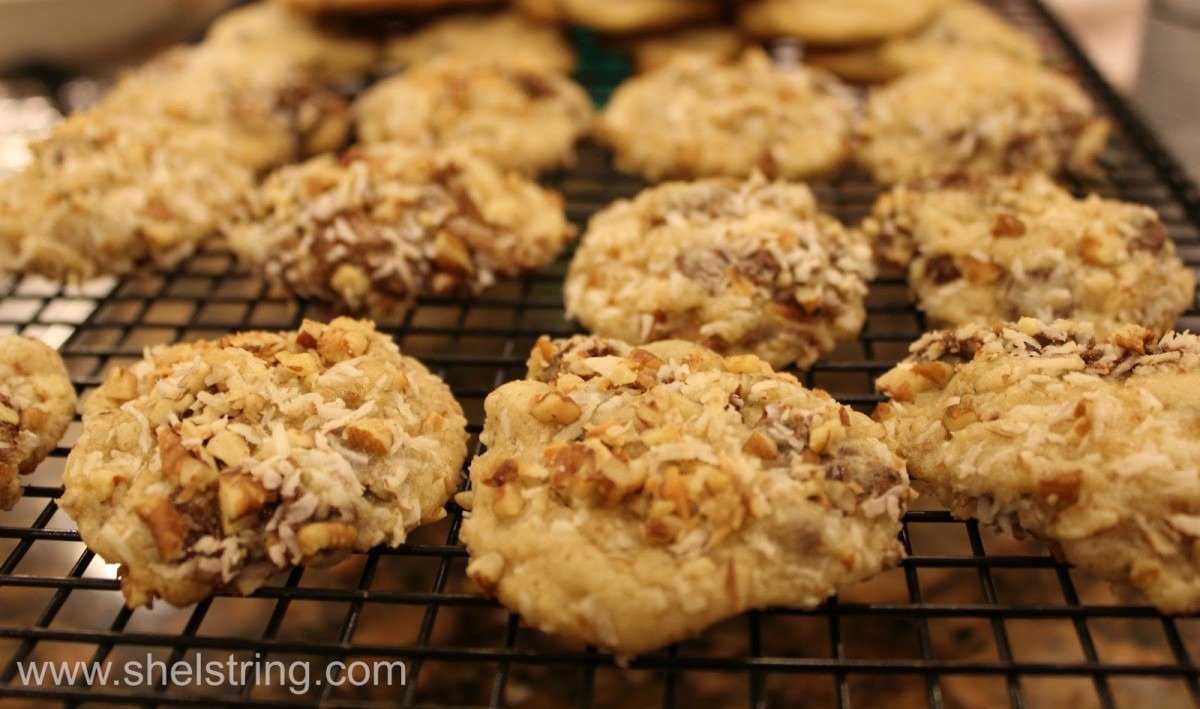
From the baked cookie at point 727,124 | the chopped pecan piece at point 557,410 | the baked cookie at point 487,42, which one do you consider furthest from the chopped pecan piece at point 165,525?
the baked cookie at point 487,42

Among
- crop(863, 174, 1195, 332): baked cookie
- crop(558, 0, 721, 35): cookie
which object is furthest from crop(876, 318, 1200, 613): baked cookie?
crop(558, 0, 721, 35): cookie

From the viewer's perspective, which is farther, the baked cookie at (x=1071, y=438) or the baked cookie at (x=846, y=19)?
the baked cookie at (x=846, y=19)

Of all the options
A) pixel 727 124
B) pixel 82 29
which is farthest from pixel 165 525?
pixel 82 29

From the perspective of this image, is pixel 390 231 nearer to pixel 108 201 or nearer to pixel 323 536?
pixel 108 201

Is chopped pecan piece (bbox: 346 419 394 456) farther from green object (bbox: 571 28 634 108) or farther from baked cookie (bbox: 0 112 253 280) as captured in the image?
green object (bbox: 571 28 634 108)

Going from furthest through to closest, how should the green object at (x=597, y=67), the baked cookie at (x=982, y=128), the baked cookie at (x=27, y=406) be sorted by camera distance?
the green object at (x=597, y=67) < the baked cookie at (x=982, y=128) < the baked cookie at (x=27, y=406)

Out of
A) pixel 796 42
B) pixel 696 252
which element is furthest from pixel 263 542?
pixel 796 42

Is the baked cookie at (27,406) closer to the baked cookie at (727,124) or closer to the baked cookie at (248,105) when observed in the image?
the baked cookie at (248,105)

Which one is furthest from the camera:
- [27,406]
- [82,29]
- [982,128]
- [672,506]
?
[82,29]
